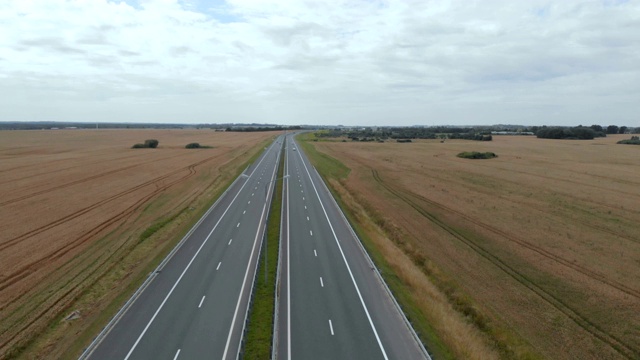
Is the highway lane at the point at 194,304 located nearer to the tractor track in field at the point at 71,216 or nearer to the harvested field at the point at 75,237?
the harvested field at the point at 75,237

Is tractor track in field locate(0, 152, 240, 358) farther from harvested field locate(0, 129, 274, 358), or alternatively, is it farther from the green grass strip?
the green grass strip

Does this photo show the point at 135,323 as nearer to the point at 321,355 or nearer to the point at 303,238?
the point at 321,355

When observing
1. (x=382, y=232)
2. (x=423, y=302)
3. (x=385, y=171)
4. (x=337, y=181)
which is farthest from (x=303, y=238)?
(x=385, y=171)

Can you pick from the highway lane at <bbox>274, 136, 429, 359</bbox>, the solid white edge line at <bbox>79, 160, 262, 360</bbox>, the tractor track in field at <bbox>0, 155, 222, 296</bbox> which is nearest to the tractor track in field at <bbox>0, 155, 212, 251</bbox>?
the tractor track in field at <bbox>0, 155, 222, 296</bbox>

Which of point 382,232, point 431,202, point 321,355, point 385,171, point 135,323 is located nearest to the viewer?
point 321,355

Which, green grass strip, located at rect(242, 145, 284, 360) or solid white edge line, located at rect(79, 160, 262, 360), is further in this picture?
solid white edge line, located at rect(79, 160, 262, 360)

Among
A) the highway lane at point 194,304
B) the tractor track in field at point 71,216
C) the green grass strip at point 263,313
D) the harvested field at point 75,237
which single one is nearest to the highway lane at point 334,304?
the green grass strip at point 263,313
